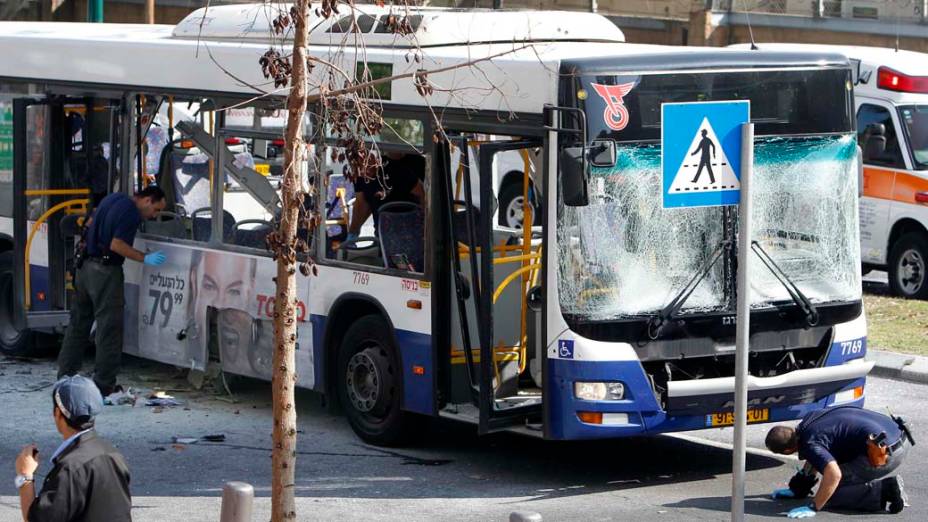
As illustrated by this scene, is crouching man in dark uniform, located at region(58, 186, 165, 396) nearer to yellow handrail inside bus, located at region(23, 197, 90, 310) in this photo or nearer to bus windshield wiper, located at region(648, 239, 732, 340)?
yellow handrail inside bus, located at region(23, 197, 90, 310)

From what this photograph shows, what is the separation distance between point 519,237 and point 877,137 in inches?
310

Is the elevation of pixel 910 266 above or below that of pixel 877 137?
below

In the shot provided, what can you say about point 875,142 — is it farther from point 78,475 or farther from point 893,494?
point 78,475

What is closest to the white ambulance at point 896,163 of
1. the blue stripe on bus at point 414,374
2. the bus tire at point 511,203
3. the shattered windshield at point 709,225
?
the bus tire at point 511,203

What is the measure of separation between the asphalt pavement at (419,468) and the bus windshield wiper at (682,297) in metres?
1.04

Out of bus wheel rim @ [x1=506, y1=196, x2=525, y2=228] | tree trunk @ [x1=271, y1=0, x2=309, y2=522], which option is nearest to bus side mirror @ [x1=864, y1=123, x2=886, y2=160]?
bus wheel rim @ [x1=506, y1=196, x2=525, y2=228]

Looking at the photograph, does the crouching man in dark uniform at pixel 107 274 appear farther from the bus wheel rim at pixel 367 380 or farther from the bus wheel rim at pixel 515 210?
the bus wheel rim at pixel 515 210

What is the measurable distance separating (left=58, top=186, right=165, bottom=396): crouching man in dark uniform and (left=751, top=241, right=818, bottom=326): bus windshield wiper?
4.95m

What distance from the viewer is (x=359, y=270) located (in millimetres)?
10617

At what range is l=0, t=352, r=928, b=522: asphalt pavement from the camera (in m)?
9.11

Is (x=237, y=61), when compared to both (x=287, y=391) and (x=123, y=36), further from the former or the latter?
(x=287, y=391)

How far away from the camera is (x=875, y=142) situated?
17281 mm

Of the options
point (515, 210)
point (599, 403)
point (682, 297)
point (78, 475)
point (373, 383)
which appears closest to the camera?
point (78, 475)

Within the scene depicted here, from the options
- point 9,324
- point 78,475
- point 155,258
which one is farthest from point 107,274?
point 78,475
